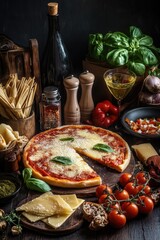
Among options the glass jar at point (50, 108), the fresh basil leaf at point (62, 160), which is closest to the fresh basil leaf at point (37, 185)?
the fresh basil leaf at point (62, 160)

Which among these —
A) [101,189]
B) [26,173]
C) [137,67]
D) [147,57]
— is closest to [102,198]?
[101,189]

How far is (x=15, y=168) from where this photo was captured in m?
2.95

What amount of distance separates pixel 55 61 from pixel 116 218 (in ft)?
4.54

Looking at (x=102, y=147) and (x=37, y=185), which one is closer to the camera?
(x=37, y=185)

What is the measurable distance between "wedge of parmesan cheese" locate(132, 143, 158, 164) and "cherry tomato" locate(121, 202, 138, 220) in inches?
20.1

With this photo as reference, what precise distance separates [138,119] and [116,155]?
0.47 meters

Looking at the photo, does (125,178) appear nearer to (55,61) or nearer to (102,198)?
(102,198)

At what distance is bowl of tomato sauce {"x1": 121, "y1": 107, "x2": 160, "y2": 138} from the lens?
10.5 ft

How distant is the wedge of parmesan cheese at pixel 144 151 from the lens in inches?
120

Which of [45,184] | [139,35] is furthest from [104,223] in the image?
[139,35]

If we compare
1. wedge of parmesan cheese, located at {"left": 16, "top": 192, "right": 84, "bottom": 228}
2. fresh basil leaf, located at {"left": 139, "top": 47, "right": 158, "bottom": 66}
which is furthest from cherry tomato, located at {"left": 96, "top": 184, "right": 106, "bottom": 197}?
fresh basil leaf, located at {"left": 139, "top": 47, "right": 158, "bottom": 66}

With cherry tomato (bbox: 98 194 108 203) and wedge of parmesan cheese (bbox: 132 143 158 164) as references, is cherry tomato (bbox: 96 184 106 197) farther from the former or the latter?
wedge of parmesan cheese (bbox: 132 143 158 164)

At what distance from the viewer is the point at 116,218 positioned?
250cm

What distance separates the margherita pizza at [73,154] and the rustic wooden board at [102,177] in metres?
0.02
